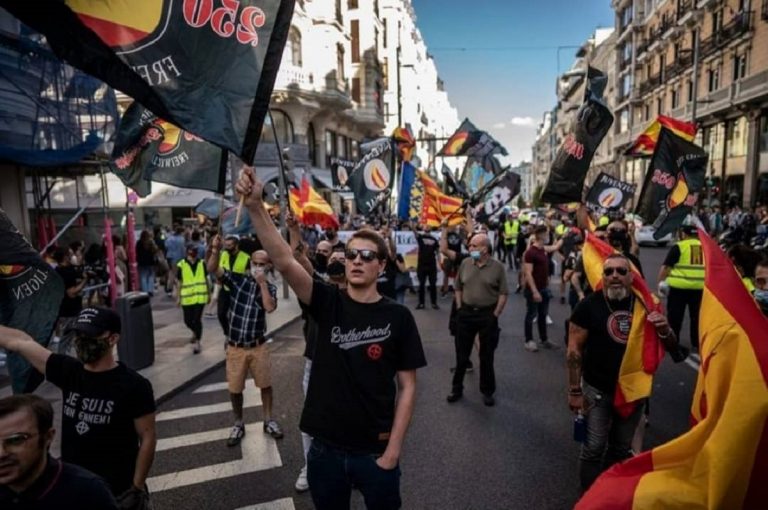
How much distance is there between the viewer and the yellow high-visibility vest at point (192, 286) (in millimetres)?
8172

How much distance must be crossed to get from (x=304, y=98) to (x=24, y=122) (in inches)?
759

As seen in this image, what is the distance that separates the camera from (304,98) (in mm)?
27078

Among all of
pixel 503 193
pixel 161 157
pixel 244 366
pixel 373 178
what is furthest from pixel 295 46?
pixel 244 366

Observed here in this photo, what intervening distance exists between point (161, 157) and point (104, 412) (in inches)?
167

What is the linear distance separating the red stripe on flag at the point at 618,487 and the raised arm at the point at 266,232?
1552mm

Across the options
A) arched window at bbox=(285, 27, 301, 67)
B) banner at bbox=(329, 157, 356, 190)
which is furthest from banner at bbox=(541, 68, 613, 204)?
arched window at bbox=(285, 27, 301, 67)

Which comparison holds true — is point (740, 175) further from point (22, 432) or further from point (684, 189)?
point (22, 432)

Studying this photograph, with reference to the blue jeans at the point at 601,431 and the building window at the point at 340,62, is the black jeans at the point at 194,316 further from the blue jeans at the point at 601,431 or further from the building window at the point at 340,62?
the building window at the point at 340,62

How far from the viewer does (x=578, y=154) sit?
5.95 meters

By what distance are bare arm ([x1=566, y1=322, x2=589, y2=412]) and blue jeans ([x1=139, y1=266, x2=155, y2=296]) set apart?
12479mm

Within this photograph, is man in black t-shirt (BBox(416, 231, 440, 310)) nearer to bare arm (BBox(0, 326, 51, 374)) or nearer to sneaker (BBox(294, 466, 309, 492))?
sneaker (BBox(294, 466, 309, 492))

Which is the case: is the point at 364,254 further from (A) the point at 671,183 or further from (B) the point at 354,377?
(A) the point at 671,183

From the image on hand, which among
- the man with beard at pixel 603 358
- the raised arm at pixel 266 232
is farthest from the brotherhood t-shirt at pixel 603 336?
the raised arm at pixel 266 232

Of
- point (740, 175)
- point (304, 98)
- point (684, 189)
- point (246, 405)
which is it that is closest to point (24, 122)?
point (246, 405)
